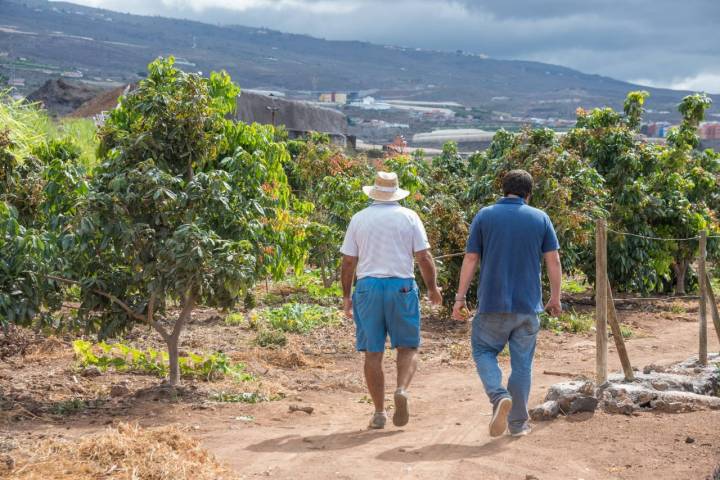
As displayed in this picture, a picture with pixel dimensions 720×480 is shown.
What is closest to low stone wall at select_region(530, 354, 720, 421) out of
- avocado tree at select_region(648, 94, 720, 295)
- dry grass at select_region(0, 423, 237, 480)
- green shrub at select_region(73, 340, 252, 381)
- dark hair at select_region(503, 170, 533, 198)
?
dark hair at select_region(503, 170, 533, 198)

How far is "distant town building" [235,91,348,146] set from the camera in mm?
47503

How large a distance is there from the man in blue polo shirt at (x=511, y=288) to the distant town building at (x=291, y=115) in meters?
35.1

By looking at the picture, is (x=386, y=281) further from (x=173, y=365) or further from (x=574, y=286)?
(x=574, y=286)

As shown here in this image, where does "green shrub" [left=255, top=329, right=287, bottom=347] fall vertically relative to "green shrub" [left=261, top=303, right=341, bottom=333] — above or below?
above

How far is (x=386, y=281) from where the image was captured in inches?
274

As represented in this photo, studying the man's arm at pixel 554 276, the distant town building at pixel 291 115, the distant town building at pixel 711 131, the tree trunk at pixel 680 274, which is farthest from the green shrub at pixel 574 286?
the distant town building at pixel 711 131

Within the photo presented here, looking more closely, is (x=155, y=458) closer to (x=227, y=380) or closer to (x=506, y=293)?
(x=506, y=293)

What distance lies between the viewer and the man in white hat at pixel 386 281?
695 cm

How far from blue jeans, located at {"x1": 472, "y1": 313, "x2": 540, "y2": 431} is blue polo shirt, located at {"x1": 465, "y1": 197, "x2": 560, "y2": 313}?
102 millimetres

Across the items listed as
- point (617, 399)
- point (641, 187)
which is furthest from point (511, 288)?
point (641, 187)

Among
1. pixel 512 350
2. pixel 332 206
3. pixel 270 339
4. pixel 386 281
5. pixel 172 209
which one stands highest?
pixel 172 209

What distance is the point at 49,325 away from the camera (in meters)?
8.27

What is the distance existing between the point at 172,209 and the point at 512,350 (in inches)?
124

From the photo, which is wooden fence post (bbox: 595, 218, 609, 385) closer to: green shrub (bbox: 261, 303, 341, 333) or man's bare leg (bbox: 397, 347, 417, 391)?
man's bare leg (bbox: 397, 347, 417, 391)
